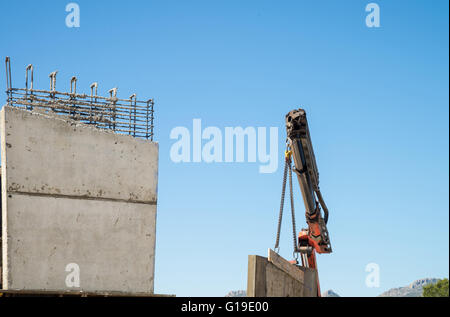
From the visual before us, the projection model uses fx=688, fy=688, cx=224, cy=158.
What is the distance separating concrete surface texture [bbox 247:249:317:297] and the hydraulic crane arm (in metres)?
7.77

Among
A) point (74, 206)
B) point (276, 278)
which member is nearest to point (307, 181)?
point (74, 206)

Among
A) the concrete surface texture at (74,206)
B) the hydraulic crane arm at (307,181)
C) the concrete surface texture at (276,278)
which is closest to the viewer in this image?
the concrete surface texture at (276,278)

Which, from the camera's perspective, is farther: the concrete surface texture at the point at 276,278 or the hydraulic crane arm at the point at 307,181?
the hydraulic crane arm at the point at 307,181

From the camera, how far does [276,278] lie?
52.4 feet

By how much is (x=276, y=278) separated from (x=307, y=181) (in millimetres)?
11007

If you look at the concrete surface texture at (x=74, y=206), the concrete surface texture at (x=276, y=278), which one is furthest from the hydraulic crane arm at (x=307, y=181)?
the concrete surface texture at (x=276, y=278)

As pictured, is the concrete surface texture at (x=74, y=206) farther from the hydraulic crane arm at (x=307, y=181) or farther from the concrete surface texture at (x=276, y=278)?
the concrete surface texture at (x=276, y=278)

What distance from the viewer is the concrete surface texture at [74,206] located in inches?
1040

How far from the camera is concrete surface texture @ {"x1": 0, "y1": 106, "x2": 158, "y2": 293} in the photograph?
26.4m

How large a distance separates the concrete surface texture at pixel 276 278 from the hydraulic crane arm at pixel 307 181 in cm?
→ 777

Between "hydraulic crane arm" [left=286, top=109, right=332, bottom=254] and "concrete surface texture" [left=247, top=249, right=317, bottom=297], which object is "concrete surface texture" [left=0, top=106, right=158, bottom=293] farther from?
"concrete surface texture" [left=247, top=249, right=317, bottom=297]

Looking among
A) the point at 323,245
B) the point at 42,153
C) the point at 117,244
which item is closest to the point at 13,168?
the point at 42,153
